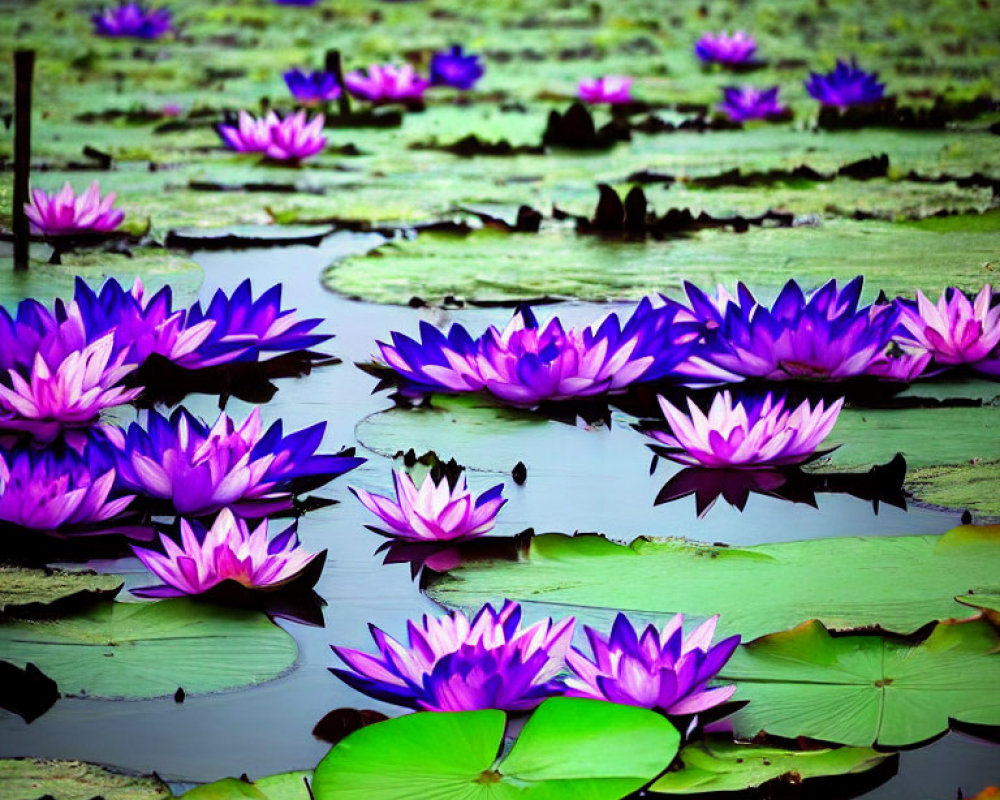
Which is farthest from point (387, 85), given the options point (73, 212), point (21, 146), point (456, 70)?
point (21, 146)

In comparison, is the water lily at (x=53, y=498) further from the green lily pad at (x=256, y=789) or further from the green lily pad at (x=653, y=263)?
the green lily pad at (x=653, y=263)

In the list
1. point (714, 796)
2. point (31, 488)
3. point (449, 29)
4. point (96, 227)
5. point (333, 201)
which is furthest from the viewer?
point (449, 29)

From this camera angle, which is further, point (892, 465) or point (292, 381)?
point (292, 381)

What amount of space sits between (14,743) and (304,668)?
0.88ft

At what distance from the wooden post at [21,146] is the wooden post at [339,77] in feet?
9.56

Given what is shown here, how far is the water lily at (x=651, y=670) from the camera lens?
1.29m

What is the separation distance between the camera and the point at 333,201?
4066mm

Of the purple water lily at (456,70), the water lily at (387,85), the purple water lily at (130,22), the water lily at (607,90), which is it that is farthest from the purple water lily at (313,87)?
the purple water lily at (130,22)

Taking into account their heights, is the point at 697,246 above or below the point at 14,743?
above

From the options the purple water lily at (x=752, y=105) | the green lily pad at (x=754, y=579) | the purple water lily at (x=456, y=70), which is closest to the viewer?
the green lily pad at (x=754, y=579)

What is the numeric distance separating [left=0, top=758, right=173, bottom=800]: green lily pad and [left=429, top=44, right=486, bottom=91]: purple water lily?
18.8ft

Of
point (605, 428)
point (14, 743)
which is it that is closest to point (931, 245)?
point (605, 428)

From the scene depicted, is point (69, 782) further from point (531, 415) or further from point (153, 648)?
point (531, 415)

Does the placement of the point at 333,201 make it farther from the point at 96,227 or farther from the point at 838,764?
the point at 838,764
